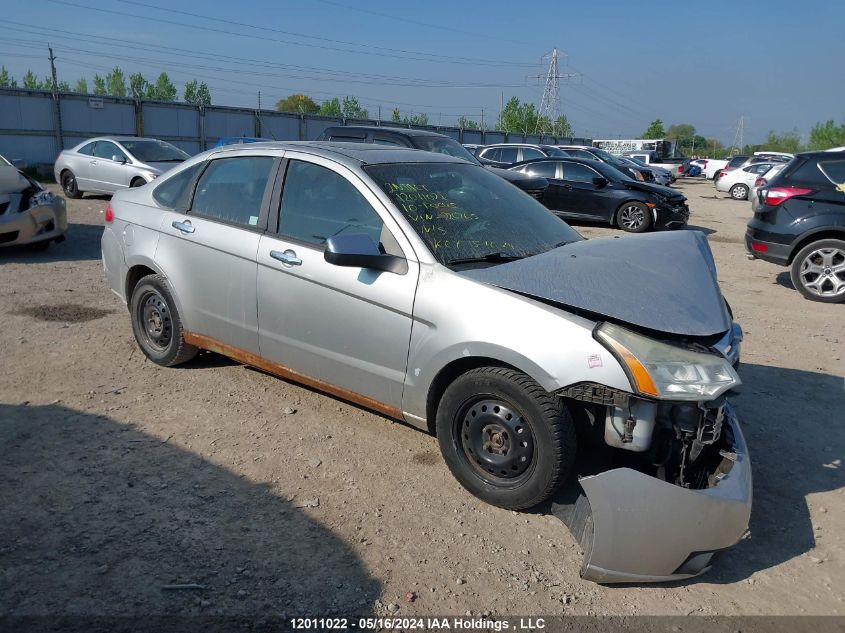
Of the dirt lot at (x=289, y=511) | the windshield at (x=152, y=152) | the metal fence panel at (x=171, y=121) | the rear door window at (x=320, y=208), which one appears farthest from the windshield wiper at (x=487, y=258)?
the metal fence panel at (x=171, y=121)

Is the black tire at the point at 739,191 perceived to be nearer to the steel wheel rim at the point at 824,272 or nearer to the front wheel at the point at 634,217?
the front wheel at the point at 634,217

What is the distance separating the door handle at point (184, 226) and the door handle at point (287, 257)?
0.90 metres

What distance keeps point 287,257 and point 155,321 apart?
5.47 feet

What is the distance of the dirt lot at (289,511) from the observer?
2.95 metres

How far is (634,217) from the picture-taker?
14383 millimetres

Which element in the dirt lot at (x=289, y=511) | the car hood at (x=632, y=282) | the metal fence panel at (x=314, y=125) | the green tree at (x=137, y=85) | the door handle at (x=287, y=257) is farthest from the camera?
the green tree at (x=137, y=85)

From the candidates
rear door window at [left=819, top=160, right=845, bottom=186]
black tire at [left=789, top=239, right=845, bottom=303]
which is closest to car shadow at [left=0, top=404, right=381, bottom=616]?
black tire at [left=789, top=239, right=845, bottom=303]

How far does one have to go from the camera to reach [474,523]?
137 inches

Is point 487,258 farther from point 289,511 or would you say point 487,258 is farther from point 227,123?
point 227,123

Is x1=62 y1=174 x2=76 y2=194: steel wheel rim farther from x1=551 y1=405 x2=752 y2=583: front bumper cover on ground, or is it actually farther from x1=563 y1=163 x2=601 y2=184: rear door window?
x1=551 y1=405 x2=752 y2=583: front bumper cover on ground

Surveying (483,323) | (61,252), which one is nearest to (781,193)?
(483,323)

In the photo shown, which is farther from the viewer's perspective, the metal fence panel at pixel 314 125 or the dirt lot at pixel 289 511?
the metal fence panel at pixel 314 125

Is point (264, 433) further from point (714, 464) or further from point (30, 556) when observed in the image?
point (714, 464)

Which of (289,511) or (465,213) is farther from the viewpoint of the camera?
(465,213)
